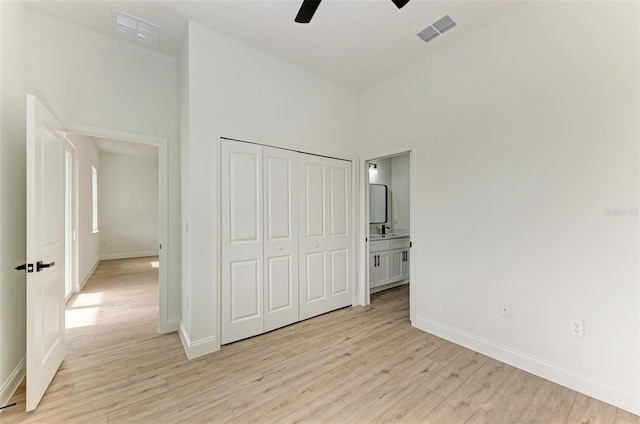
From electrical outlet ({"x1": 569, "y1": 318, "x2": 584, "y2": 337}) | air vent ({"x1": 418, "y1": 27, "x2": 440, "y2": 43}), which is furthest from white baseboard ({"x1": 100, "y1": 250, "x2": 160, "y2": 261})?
electrical outlet ({"x1": 569, "y1": 318, "x2": 584, "y2": 337})

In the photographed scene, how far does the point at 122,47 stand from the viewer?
2.73 metres

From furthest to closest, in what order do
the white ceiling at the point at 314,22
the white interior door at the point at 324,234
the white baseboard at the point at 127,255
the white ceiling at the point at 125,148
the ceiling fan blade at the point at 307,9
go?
the white baseboard at the point at 127,255 < the white ceiling at the point at 125,148 < the white interior door at the point at 324,234 < the white ceiling at the point at 314,22 < the ceiling fan blade at the point at 307,9

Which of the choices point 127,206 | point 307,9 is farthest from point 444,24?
point 127,206

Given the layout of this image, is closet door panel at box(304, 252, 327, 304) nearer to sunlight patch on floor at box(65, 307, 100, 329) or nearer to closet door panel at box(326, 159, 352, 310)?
closet door panel at box(326, 159, 352, 310)

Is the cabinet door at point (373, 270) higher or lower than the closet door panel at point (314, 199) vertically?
lower

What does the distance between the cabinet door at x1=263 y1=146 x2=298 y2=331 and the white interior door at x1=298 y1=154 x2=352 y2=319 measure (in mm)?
113

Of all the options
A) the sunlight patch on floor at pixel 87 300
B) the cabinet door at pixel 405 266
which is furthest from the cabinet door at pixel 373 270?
the sunlight patch on floor at pixel 87 300

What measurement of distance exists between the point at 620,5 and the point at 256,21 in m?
2.74

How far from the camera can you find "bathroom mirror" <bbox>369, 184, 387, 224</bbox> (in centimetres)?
499

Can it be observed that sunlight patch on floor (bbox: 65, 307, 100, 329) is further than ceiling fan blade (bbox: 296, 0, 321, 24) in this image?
Yes

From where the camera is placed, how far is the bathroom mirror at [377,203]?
196 inches

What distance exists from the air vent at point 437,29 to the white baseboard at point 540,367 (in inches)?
116

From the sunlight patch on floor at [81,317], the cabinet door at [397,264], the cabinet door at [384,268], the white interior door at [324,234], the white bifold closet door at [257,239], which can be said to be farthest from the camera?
the cabinet door at [397,264]

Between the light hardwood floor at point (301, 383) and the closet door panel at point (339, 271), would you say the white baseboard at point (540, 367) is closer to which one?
the light hardwood floor at point (301, 383)
